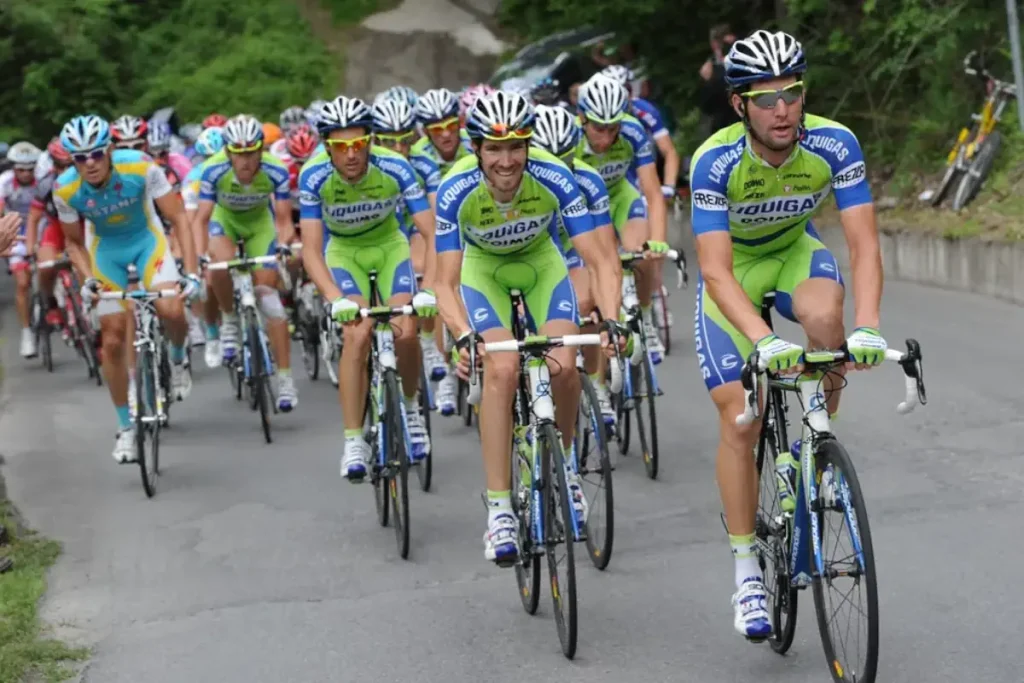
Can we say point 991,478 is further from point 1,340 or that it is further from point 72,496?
point 1,340

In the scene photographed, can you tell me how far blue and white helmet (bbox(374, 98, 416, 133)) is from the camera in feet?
39.9

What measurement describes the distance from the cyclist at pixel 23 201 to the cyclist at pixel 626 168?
7.64m

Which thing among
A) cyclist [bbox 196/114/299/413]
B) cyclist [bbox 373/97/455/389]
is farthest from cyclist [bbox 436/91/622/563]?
cyclist [bbox 196/114/299/413]

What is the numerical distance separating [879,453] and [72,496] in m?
4.95

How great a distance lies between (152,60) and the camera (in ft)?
115

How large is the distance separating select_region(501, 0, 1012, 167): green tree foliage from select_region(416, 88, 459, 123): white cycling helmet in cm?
664

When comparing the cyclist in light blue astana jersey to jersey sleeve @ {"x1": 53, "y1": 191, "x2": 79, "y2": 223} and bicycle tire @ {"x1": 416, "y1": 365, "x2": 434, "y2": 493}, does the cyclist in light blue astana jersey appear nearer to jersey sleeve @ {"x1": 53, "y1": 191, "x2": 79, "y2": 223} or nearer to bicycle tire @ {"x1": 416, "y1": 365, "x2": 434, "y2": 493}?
bicycle tire @ {"x1": 416, "y1": 365, "x2": 434, "y2": 493}

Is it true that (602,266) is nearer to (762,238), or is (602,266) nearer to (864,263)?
(762,238)

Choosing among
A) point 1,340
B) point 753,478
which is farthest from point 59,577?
point 1,340

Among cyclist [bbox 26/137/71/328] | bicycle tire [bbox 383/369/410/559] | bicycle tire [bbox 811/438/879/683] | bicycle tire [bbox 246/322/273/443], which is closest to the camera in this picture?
bicycle tire [bbox 811/438/879/683]

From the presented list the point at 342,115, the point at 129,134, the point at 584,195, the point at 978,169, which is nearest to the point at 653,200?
the point at 342,115

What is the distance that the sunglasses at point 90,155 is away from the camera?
34.7 ft

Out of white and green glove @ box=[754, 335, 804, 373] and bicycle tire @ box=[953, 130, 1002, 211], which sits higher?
bicycle tire @ box=[953, 130, 1002, 211]

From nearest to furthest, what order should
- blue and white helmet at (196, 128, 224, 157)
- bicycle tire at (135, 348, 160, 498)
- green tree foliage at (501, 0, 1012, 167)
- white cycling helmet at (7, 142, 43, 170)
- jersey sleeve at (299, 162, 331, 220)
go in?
jersey sleeve at (299, 162, 331, 220), bicycle tire at (135, 348, 160, 498), blue and white helmet at (196, 128, 224, 157), white cycling helmet at (7, 142, 43, 170), green tree foliage at (501, 0, 1012, 167)
